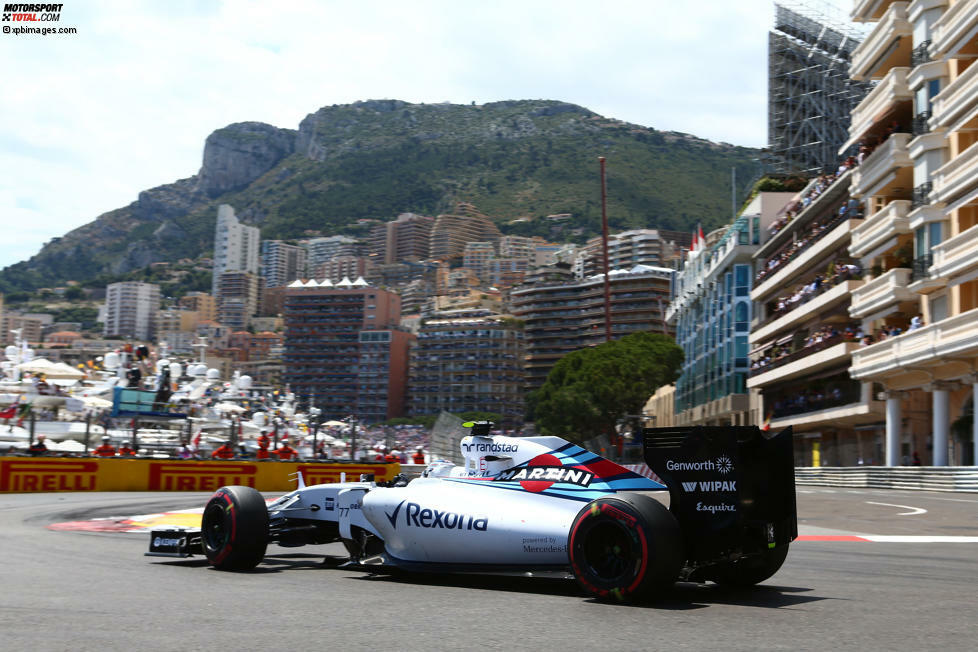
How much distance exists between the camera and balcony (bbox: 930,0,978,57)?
33.7 m

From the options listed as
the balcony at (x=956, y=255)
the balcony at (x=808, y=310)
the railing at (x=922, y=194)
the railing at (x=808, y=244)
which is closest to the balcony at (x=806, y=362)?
the balcony at (x=808, y=310)

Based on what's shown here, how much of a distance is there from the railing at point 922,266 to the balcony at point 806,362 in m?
8.77

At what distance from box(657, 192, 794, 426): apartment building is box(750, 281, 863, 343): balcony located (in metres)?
4.95

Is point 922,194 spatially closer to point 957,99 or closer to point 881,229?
point 881,229

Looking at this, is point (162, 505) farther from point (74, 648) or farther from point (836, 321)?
point (836, 321)

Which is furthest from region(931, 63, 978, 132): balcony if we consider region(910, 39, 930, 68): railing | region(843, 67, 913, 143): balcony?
region(843, 67, 913, 143): balcony

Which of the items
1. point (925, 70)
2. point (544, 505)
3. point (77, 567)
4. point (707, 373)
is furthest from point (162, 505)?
point (707, 373)

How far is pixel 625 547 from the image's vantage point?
22.7 ft

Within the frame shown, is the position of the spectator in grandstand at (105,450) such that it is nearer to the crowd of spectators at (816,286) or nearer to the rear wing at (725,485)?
the rear wing at (725,485)

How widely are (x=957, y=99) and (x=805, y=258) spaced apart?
64.4 ft

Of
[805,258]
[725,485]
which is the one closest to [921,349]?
[805,258]

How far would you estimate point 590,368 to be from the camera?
82188 mm

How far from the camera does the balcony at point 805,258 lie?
47.9 metres

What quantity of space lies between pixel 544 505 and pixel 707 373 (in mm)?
73067
